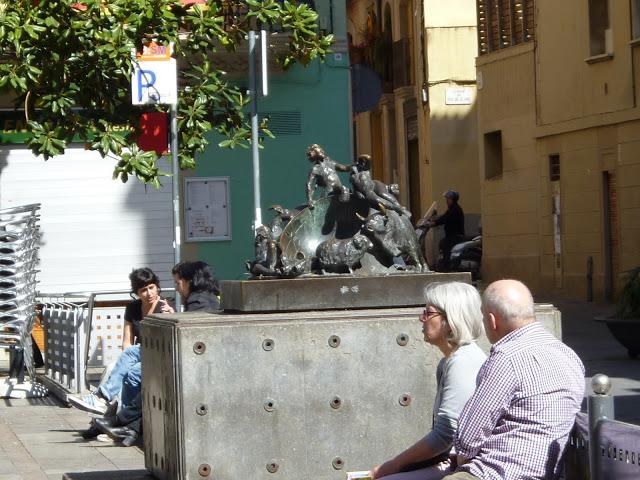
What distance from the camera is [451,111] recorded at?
40.2 metres

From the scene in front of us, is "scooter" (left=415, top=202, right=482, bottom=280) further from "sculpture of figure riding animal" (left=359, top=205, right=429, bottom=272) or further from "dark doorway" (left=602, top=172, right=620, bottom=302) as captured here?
"sculpture of figure riding animal" (left=359, top=205, right=429, bottom=272)

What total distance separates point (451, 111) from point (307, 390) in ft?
108

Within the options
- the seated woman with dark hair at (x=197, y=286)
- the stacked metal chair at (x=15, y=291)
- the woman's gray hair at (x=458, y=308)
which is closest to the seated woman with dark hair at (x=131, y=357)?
the seated woman with dark hair at (x=197, y=286)

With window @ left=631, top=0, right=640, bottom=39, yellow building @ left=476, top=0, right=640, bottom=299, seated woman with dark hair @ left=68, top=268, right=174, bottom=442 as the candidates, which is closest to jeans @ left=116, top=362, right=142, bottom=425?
seated woman with dark hair @ left=68, top=268, right=174, bottom=442

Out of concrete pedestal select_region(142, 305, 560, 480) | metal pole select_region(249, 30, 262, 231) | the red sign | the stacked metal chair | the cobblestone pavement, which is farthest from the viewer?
the red sign

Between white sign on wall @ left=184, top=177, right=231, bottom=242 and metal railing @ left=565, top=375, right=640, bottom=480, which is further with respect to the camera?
white sign on wall @ left=184, top=177, right=231, bottom=242

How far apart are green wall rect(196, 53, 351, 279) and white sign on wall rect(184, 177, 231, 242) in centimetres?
11

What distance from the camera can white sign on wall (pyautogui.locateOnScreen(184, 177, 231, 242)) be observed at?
815 inches

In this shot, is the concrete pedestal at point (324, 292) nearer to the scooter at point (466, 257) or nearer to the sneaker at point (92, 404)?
the sneaker at point (92, 404)

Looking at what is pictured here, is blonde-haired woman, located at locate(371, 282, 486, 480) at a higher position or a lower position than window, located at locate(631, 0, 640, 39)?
lower

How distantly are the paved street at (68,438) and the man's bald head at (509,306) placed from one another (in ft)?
10.5

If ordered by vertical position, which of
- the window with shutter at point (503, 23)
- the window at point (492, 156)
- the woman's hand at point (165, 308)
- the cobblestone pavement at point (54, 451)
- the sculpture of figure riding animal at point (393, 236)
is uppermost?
the window with shutter at point (503, 23)

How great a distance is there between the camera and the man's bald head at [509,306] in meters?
6.00

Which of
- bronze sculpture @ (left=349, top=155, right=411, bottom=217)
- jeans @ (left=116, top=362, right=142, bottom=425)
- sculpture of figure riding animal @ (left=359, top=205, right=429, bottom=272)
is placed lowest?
jeans @ (left=116, top=362, right=142, bottom=425)
